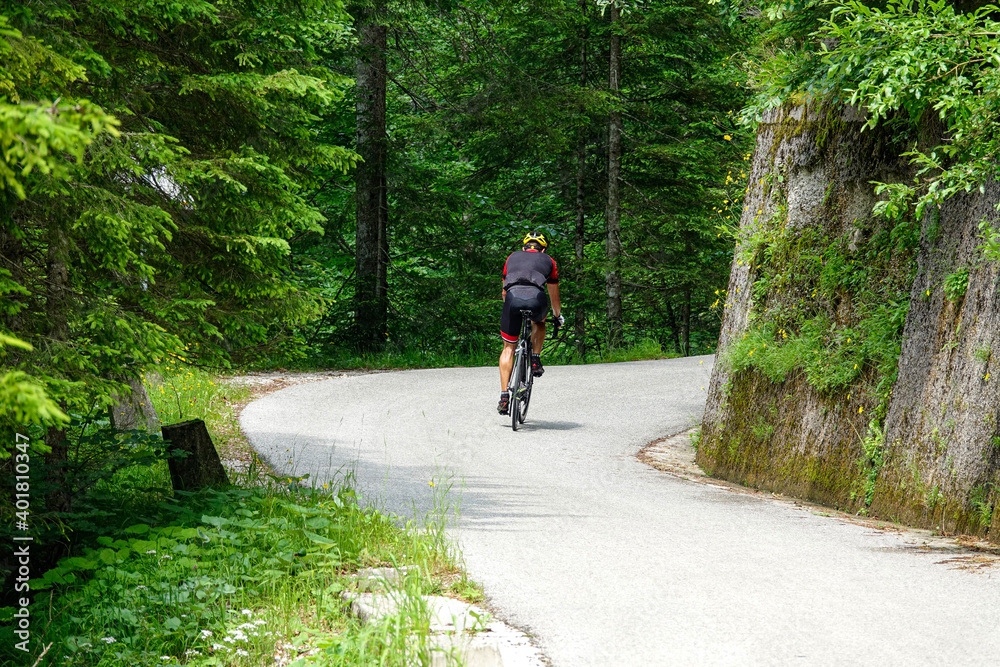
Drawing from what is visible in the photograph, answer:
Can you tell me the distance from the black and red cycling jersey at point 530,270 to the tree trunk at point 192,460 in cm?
492

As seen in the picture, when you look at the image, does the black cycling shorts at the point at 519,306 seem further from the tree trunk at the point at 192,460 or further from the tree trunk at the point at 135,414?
the tree trunk at the point at 192,460

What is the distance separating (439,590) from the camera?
186 inches

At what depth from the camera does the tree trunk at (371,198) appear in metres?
19.0

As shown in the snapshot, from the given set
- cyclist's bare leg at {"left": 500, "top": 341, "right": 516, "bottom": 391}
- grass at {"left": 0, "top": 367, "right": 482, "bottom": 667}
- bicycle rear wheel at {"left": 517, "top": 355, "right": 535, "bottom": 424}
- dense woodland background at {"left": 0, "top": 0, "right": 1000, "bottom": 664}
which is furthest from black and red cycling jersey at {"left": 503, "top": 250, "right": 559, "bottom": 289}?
grass at {"left": 0, "top": 367, "right": 482, "bottom": 667}

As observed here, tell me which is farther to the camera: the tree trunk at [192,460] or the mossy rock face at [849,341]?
the tree trunk at [192,460]

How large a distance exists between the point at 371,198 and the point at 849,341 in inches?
534

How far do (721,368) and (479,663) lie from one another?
19.5 ft

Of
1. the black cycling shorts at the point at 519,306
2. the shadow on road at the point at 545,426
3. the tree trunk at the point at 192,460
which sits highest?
the black cycling shorts at the point at 519,306

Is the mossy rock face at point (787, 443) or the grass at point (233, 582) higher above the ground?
the mossy rock face at point (787, 443)

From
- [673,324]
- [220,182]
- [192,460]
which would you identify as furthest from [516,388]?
[673,324]

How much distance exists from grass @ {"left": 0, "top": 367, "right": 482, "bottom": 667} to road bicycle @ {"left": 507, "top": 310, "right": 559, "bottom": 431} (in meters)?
4.26

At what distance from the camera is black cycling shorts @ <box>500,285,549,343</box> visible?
10.8m

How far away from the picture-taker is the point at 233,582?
16.0 ft

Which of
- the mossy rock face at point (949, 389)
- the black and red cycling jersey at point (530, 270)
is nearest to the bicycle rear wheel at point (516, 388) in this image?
the black and red cycling jersey at point (530, 270)
